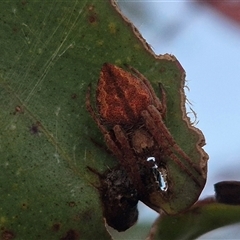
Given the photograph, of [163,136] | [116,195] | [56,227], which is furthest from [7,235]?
[163,136]

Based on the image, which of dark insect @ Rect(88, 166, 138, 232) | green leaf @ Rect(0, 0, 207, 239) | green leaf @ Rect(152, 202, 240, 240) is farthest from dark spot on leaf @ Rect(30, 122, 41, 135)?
green leaf @ Rect(152, 202, 240, 240)

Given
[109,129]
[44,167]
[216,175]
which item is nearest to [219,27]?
[216,175]

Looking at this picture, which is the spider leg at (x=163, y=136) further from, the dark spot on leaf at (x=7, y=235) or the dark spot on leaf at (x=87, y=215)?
the dark spot on leaf at (x=7, y=235)

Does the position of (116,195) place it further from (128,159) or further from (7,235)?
(7,235)

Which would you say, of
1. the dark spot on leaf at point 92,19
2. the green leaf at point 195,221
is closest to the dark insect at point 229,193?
the green leaf at point 195,221

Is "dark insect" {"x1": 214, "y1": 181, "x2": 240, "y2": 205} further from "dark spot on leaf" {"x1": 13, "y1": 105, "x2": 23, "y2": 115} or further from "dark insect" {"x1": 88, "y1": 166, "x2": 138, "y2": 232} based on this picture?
"dark spot on leaf" {"x1": 13, "y1": 105, "x2": 23, "y2": 115}

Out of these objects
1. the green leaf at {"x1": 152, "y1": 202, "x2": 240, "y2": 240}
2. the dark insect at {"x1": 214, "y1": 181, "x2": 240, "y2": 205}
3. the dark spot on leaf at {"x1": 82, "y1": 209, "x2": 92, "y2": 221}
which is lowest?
the dark spot on leaf at {"x1": 82, "y1": 209, "x2": 92, "y2": 221}
